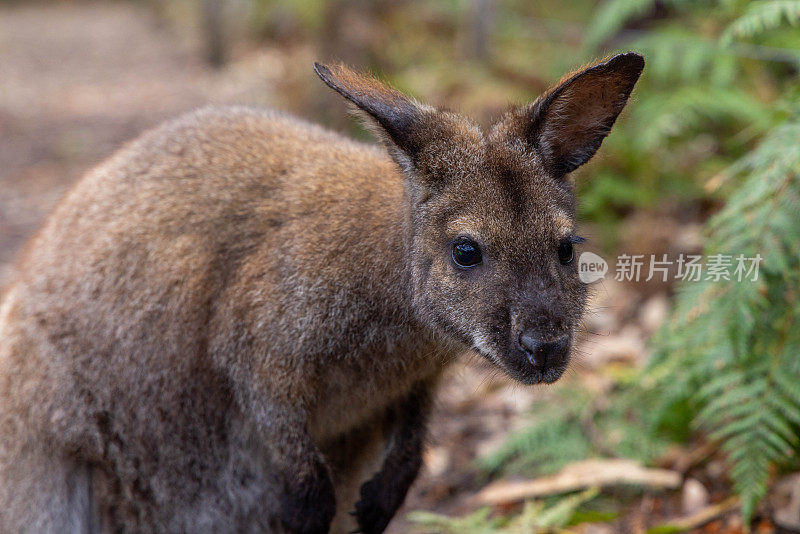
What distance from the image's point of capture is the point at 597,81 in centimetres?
337

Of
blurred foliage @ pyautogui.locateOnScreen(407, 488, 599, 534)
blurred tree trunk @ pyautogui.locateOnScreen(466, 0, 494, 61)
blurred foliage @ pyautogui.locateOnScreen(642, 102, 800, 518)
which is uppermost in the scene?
blurred foliage @ pyautogui.locateOnScreen(642, 102, 800, 518)

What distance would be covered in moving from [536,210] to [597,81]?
0.56 m

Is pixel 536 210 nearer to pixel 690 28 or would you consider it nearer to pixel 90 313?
pixel 90 313

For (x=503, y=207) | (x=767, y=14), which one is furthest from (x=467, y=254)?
(x=767, y=14)

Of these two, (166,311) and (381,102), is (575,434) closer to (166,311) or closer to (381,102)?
(166,311)

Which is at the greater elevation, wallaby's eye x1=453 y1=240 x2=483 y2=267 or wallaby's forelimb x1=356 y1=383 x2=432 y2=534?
wallaby's eye x1=453 y1=240 x2=483 y2=267

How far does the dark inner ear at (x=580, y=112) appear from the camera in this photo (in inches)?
130

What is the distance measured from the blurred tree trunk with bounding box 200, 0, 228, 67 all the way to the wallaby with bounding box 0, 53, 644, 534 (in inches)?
460

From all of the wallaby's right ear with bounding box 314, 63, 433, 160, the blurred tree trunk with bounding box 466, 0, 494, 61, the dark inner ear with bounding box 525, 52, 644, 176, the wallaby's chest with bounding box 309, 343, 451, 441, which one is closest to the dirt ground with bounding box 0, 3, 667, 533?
the wallaby's chest with bounding box 309, 343, 451, 441

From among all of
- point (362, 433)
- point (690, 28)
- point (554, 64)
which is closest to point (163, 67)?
point (554, 64)

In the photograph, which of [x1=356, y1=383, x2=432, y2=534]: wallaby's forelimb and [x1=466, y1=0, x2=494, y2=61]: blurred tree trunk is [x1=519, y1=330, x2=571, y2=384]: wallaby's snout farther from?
[x1=466, y1=0, x2=494, y2=61]: blurred tree trunk

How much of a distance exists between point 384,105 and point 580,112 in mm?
786

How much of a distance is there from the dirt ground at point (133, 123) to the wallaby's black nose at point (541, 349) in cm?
66

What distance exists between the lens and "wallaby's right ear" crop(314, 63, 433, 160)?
3.26m
